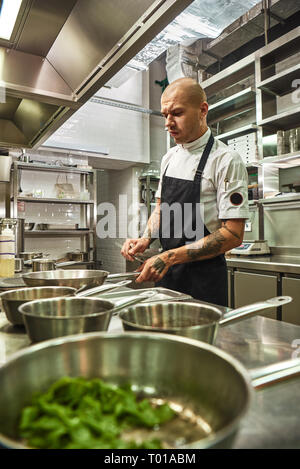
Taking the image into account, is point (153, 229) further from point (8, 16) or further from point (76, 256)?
point (76, 256)

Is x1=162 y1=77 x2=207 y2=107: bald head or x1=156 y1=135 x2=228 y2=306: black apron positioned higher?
x1=162 y1=77 x2=207 y2=107: bald head

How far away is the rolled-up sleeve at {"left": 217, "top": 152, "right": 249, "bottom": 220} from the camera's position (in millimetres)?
1562

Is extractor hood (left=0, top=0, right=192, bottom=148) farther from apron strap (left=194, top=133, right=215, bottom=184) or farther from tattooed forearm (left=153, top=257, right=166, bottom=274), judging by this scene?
tattooed forearm (left=153, top=257, right=166, bottom=274)

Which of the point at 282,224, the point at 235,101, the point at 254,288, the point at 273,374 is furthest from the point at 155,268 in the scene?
the point at 235,101

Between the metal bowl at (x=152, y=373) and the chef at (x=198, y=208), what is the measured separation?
95cm

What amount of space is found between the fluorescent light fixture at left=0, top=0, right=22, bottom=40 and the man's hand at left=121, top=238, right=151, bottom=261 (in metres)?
1.14

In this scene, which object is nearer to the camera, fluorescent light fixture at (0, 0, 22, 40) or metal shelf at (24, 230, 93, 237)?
fluorescent light fixture at (0, 0, 22, 40)

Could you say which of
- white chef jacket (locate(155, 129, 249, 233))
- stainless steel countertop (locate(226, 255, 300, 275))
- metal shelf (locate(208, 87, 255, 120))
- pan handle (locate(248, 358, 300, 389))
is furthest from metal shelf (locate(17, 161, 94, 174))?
pan handle (locate(248, 358, 300, 389))

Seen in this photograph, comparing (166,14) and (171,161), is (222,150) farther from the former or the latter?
(166,14)

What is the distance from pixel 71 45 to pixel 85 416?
1.74m

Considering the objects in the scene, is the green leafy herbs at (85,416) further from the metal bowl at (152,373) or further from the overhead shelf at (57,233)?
the overhead shelf at (57,233)

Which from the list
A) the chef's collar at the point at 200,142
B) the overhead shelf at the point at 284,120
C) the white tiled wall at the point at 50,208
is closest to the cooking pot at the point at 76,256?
the white tiled wall at the point at 50,208

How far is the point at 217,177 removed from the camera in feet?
5.58
